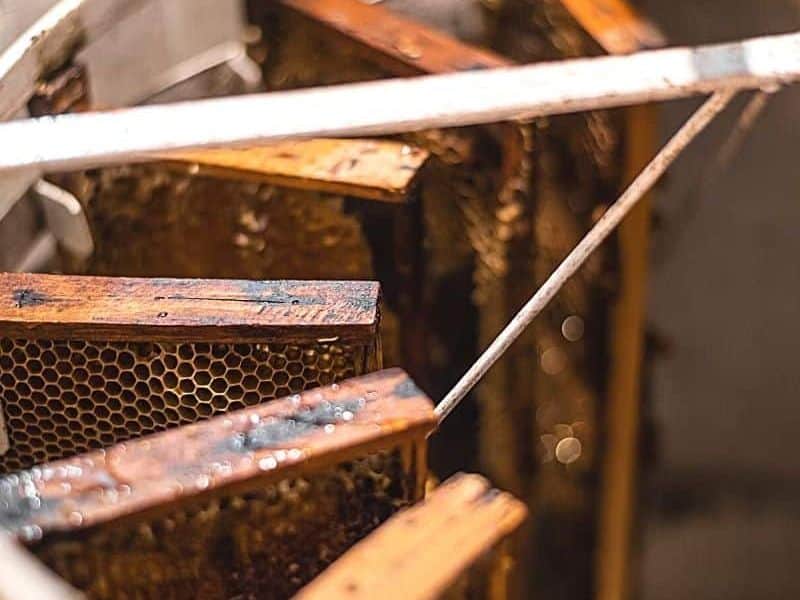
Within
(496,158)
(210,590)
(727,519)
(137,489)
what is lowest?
(727,519)

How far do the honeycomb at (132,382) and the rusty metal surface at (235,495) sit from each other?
0.09m

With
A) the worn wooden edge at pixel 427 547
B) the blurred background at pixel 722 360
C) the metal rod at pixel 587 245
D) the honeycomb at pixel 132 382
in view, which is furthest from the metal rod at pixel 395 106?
the blurred background at pixel 722 360

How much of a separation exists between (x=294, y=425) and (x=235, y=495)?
0.05m

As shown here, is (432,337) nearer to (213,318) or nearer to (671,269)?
(213,318)

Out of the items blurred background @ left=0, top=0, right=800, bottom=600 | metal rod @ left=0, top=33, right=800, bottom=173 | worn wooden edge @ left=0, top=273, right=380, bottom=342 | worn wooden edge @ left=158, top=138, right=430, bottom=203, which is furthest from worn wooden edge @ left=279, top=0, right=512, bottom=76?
blurred background @ left=0, top=0, right=800, bottom=600

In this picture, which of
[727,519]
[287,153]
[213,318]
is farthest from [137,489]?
[727,519]

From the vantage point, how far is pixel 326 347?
2.68ft

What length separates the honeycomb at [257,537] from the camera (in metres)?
0.73

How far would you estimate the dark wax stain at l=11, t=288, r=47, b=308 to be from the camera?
2.69ft

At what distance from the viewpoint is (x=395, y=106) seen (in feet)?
2.68

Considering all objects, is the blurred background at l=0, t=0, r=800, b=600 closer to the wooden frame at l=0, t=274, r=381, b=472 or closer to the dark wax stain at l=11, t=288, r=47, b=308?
the wooden frame at l=0, t=274, r=381, b=472

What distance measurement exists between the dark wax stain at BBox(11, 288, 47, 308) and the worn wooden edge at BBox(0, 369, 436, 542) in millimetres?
171

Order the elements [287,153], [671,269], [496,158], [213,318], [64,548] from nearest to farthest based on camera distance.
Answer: [64,548] → [213,318] → [287,153] → [496,158] → [671,269]

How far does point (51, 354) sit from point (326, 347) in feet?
0.66
